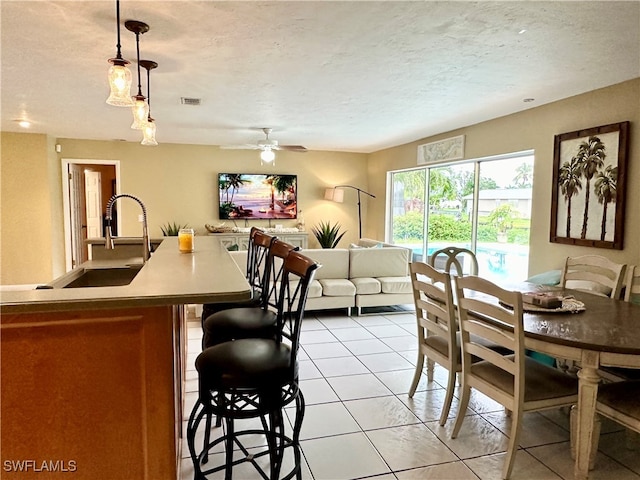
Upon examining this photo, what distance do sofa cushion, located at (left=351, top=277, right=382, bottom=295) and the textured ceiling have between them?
2.00 m

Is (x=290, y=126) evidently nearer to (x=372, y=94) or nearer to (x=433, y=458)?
(x=372, y=94)

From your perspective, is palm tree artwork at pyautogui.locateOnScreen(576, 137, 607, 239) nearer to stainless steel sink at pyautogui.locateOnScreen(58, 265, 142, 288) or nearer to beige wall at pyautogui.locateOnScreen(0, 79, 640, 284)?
beige wall at pyautogui.locateOnScreen(0, 79, 640, 284)

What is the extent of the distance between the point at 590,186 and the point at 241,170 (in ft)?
18.5

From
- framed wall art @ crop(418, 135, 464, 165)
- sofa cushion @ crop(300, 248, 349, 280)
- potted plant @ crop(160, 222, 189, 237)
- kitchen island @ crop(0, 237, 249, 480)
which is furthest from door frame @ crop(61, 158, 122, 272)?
kitchen island @ crop(0, 237, 249, 480)

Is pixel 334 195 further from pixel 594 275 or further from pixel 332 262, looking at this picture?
pixel 594 275

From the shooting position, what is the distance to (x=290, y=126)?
540 cm

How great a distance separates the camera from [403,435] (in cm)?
242

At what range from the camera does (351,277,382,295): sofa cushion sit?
4953 millimetres

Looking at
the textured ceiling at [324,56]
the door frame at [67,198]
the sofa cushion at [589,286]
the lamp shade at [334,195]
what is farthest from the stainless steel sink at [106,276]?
the lamp shade at [334,195]

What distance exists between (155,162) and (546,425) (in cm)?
679

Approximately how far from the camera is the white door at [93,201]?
7.85 meters

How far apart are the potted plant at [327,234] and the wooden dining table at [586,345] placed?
5287mm

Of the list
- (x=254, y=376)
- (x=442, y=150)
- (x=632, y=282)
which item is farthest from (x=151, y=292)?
(x=442, y=150)

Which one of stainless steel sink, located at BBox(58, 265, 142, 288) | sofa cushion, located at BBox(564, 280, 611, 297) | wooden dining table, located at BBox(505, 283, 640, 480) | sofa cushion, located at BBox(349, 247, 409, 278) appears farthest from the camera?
sofa cushion, located at BBox(349, 247, 409, 278)
